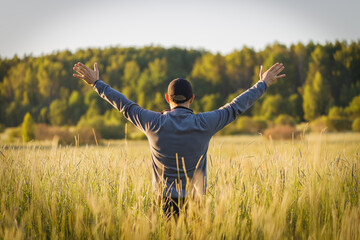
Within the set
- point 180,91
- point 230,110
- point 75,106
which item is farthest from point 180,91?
point 75,106

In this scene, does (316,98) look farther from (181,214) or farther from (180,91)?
(181,214)

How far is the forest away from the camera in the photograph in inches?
1308

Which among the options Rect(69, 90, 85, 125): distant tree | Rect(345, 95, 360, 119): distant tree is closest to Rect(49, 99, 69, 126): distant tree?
Rect(69, 90, 85, 125): distant tree

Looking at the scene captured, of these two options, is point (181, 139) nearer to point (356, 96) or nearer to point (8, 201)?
point (8, 201)

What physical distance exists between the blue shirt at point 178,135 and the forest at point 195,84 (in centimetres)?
2690

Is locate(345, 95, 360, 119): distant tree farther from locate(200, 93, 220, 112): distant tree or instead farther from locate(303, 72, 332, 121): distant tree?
locate(200, 93, 220, 112): distant tree

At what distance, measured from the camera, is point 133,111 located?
6.86 ft

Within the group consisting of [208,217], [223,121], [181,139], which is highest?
[223,121]

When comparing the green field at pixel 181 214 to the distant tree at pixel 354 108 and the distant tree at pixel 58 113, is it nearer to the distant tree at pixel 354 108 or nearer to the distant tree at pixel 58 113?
the distant tree at pixel 354 108

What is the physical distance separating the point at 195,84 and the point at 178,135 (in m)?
40.9

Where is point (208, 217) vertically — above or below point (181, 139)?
below

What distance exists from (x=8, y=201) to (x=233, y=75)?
41.2m

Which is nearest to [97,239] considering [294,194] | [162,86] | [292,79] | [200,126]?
[200,126]

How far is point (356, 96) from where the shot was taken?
105 feet
